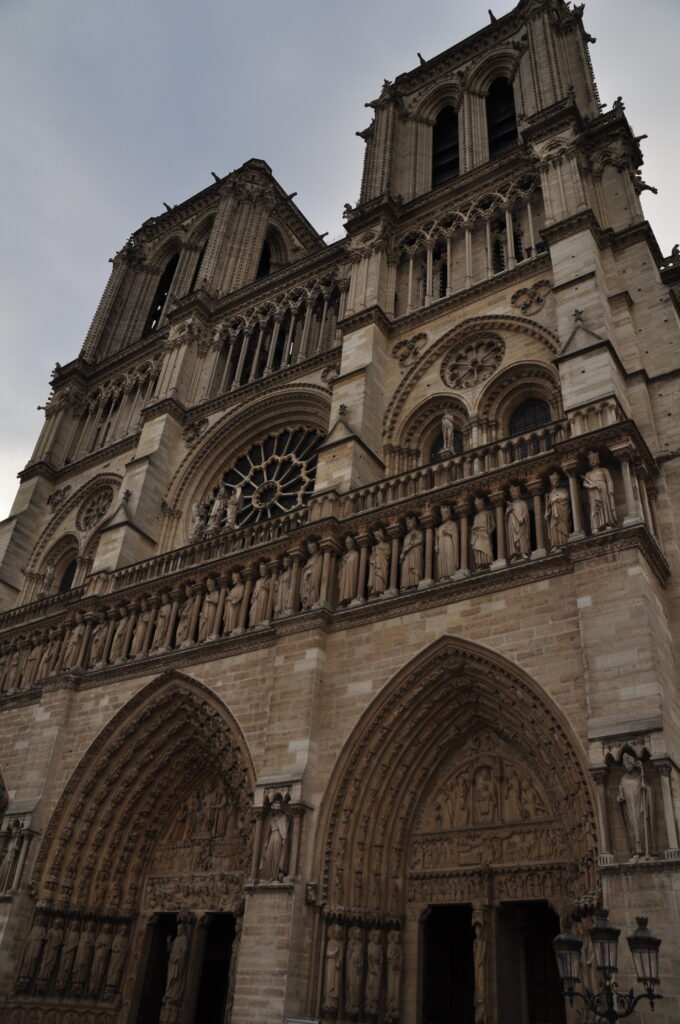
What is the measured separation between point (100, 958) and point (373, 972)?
17.1 feet

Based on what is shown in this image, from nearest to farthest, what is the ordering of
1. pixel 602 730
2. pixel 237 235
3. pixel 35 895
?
1. pixel 602 730
2. pixel 35 895
3. pixel 237 235

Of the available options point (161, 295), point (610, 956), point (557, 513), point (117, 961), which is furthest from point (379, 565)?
point (161, 295)

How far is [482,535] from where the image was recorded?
11.1 m

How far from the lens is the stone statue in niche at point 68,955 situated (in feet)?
40.8

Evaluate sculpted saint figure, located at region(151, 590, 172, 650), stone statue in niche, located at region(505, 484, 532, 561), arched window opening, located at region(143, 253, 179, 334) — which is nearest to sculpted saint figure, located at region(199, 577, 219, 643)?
sculpted saint figure, located at region(151, 590, 172, 650)

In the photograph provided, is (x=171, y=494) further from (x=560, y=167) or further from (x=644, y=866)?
(x=644, y=866)

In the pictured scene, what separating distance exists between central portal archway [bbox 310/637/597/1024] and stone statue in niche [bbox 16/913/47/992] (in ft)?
17.2

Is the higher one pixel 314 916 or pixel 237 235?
pixel 237 235

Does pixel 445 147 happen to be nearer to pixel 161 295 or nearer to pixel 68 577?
pixel 161 295

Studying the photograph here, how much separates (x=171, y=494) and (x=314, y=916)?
34.0 ft

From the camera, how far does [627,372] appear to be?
12172 millimetres

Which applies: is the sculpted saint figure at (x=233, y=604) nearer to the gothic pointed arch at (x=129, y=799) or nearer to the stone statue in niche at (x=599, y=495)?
the gothic pointed arch at (x=129, y=799)

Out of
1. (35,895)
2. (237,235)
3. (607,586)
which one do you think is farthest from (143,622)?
(237,235)

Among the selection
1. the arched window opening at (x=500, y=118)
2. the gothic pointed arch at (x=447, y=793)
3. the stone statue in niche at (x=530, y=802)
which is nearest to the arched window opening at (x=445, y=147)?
the arched window opening at (x=500, y=118)
